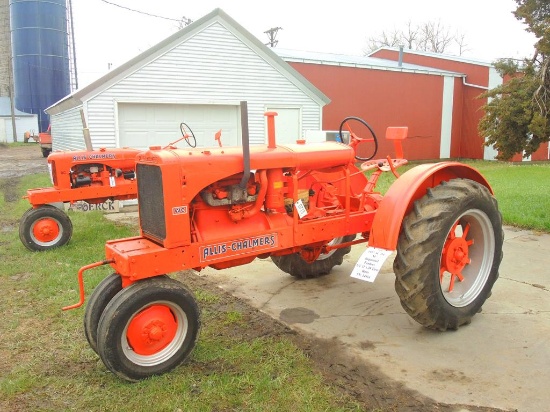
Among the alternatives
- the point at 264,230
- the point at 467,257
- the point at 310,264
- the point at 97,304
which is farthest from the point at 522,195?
the point at 97,304

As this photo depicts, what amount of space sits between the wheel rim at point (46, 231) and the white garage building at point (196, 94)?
11.5 ft

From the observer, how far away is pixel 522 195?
9.83m

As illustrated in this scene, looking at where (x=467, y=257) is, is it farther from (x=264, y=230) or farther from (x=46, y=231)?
(x=46, y=231)

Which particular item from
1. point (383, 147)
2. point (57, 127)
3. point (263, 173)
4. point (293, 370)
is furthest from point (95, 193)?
point (383, 147)

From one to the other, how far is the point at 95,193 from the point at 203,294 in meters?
3.34

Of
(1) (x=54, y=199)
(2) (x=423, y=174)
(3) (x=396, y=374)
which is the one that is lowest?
(3) (x=396, y=374)

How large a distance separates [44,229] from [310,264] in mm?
3847

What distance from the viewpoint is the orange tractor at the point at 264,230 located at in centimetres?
310

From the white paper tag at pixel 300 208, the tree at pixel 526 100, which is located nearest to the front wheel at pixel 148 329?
the white paper tag at pixel 300 208

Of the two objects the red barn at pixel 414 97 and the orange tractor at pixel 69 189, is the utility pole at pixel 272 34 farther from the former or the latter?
the orange tractor at pixel 69 189

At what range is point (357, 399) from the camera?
291cm

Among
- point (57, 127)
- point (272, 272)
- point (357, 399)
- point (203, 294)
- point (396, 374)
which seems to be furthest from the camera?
point (57, 127)

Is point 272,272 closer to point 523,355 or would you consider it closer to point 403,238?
point 403,238

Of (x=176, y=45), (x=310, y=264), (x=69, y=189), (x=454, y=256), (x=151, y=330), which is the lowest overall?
(x=310, y=264)
